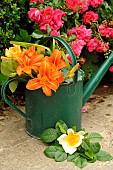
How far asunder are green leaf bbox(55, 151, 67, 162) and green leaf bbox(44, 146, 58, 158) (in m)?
0.03

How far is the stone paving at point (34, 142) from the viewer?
2670 millimetres

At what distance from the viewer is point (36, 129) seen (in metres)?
2.94

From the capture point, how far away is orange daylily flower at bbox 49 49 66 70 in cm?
278

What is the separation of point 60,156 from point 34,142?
26 cm

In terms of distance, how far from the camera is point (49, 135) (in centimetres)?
286

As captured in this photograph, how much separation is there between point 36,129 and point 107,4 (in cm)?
131

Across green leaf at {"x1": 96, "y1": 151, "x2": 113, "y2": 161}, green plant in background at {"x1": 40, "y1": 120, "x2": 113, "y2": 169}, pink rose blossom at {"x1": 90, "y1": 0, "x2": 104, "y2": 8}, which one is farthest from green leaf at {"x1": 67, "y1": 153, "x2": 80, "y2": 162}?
pink rose blossom at {"x1": 90, "y1": 0, "x2": 104, "y2": 8}

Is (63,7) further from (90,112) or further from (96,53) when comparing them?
(90,112)

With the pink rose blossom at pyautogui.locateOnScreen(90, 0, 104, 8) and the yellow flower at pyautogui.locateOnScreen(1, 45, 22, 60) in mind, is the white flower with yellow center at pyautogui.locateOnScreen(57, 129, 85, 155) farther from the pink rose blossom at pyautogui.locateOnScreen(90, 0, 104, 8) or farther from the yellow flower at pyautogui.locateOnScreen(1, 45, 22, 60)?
the pink rose blossom at pyautogui.locateOnScreen(90, 0, 104, 8)

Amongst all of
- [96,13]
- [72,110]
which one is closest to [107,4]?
[96,13]

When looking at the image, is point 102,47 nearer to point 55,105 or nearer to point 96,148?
point 55,105

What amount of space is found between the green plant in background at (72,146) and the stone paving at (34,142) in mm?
37

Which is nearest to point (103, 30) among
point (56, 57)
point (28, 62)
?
point (56, 57)

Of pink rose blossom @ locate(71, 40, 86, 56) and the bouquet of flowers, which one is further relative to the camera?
pink rose blossom @ locate(71, 40, 86, 56)
